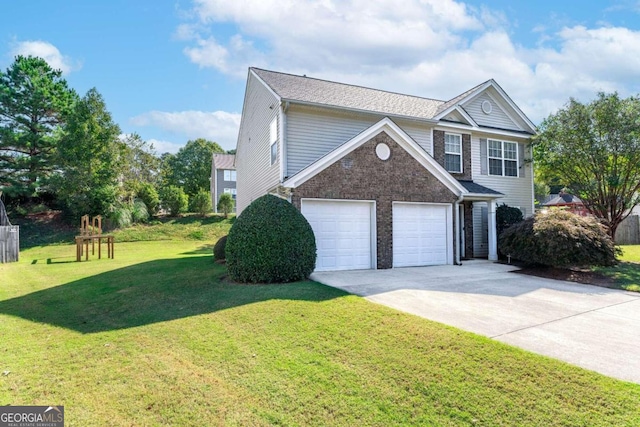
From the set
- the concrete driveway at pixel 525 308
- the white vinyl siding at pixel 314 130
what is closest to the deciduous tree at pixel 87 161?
the white vinyl siding at pixel 314 130

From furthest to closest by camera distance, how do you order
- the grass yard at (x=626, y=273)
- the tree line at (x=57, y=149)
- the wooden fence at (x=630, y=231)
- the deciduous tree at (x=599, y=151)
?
the tree line at (x=57, y=149), the wooden fence at (x=630, y=231), the deciduous tree at (x=599, y=151), the grass yard at (x=626, y=273)

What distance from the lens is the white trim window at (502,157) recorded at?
51.8 feet

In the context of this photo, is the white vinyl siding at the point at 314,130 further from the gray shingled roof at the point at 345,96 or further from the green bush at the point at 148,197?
the green bush at the point at 148,197

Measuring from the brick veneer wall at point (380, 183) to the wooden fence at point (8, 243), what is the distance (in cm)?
1386

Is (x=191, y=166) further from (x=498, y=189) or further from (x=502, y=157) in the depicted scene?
(x=498, y=189)

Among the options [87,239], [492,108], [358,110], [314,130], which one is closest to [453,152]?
[492,108]

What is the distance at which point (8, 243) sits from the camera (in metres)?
15.1

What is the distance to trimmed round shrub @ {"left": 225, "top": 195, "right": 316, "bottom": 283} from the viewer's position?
8391 mm

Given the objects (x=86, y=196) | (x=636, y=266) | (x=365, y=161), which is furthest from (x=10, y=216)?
(x=636, y=266)

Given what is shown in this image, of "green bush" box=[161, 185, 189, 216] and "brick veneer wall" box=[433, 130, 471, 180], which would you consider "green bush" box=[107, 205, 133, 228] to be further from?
"brick veneer wall" box=[433, 130, 471, 180]

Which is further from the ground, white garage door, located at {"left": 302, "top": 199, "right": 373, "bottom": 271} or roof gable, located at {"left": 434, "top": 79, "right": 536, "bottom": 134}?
roof gable, located at {"left": 434, "top": 79, "right": 536, "bottom": 134}

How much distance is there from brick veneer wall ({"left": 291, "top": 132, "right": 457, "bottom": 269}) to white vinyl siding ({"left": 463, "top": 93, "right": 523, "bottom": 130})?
19.2 ft

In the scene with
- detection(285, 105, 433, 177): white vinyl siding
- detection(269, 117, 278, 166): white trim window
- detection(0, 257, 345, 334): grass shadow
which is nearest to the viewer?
detection(0, 257, 345, 334): grass shadow

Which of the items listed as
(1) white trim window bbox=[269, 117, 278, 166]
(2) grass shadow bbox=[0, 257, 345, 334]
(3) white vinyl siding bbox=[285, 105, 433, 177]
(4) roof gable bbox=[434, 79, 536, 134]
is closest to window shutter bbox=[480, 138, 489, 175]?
(4) roof gable bbox=[434, 79, 536, 134]
